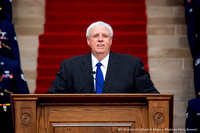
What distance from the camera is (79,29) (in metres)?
4.22

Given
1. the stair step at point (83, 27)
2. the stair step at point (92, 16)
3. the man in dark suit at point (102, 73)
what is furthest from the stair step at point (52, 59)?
the man in dark suit at point (102, 73)

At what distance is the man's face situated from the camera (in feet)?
7.80

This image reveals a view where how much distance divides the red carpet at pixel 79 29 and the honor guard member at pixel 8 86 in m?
0.65

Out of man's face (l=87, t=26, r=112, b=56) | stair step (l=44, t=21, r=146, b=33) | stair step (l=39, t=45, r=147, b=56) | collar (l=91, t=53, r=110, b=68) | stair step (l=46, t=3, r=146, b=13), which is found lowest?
collar (l=91, t=53, r=110, b=68)

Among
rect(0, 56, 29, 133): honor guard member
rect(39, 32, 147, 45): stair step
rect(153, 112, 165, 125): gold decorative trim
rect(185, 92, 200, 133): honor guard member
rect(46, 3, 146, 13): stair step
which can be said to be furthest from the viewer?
rect(46, 3, 146, 13): stair step

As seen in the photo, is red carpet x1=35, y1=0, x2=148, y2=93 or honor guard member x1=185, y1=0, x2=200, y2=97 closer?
honor guard member x1=185, y1=0, x2=200, y2=97

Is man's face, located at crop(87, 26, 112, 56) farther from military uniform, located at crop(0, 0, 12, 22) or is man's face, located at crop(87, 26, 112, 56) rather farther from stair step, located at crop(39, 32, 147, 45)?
stair step, located at crop(39, 32, 147, 45)

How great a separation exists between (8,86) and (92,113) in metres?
1.52

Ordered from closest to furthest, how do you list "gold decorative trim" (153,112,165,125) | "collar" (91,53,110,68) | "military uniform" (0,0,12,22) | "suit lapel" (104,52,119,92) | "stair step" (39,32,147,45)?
"gold decorative trim" (153,112,165,125) < "suit lapel" (104,52,119,92) < "collar" (91,53,110,68) < "military uniform" (0,0,12,22) < "stair step" (39,32,147,45)

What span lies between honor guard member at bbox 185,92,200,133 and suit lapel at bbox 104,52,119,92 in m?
0.73

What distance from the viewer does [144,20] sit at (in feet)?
14.2

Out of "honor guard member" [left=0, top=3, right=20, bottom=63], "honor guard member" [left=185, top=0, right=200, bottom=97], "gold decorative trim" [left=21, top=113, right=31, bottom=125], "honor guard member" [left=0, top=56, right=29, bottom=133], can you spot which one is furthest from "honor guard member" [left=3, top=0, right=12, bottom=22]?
"gold decorative trim" [left=21, top=113, right=31, bottom=125]

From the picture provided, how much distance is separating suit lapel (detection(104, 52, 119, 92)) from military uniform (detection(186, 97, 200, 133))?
0.73m

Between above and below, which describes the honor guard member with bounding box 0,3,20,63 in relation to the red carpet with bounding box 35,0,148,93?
below
